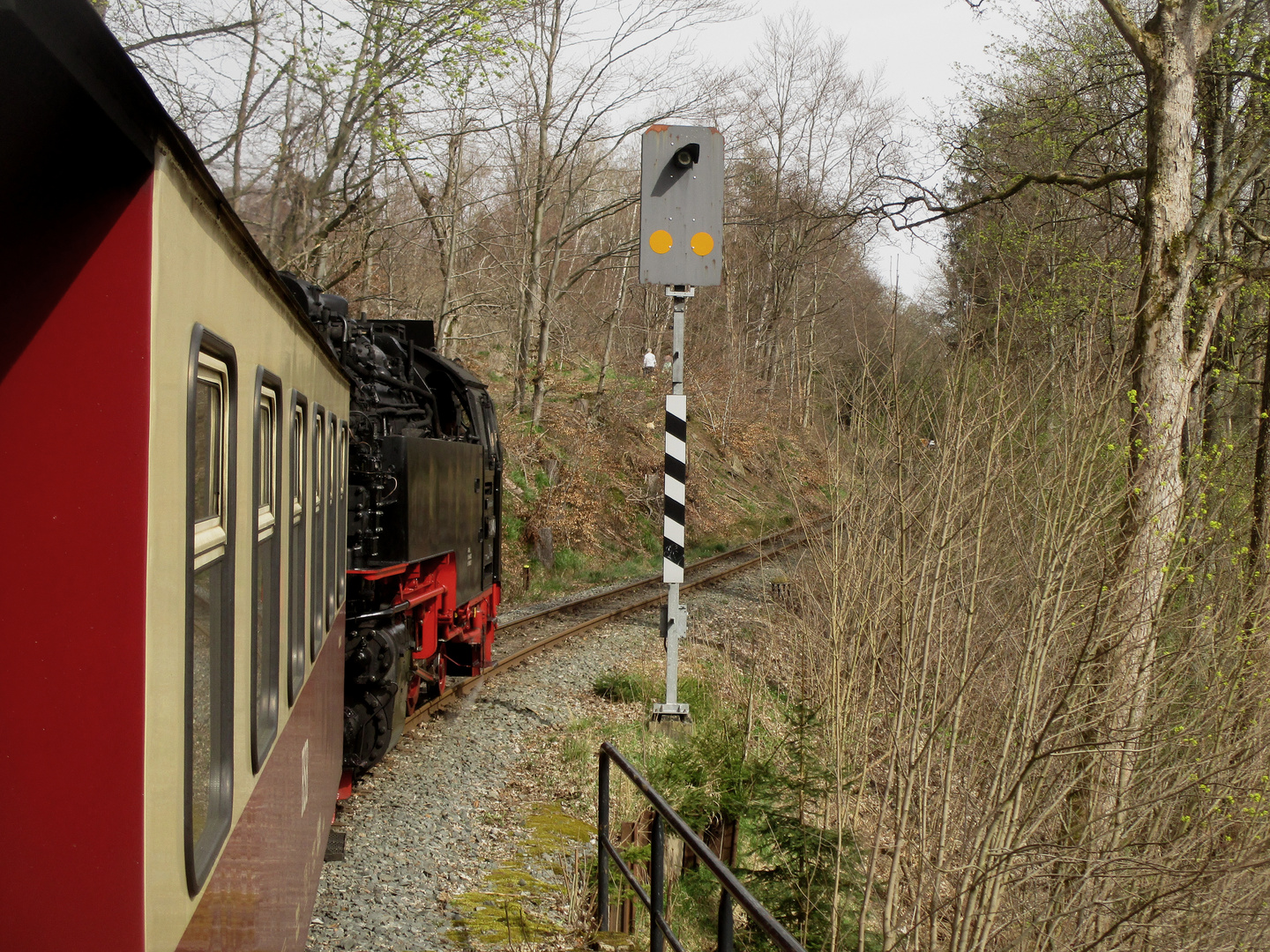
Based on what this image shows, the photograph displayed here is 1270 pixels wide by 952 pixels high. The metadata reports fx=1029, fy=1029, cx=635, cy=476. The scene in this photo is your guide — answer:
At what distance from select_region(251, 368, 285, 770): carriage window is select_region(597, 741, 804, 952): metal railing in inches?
50.6

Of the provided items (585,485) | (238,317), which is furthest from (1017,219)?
(238,317)

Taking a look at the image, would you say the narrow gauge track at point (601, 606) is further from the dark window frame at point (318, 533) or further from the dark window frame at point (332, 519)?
the dark window frame at point (318, 533)

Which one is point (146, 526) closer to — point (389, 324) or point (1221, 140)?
point (389, 324)

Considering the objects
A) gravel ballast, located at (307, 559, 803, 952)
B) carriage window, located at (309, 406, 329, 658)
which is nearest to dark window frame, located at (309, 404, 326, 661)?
carriage window, located at (309, 406, 329, 658)

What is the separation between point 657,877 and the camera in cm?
394

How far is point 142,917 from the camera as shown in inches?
57.1

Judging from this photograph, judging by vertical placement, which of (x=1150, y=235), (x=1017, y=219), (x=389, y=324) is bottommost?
(x=389, y=324)

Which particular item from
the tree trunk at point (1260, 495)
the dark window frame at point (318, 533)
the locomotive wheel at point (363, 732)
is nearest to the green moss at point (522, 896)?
the locomotive wheel at point (363, 732)

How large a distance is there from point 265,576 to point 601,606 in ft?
41.5

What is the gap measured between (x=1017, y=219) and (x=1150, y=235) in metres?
7.00

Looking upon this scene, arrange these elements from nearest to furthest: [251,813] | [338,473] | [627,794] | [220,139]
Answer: [251,813] < [338,473] < [627,794] < [220,139]

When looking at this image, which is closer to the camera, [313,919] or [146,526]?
[146,526]

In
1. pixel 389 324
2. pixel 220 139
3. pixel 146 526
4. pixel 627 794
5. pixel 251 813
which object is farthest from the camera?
pixel 220 139

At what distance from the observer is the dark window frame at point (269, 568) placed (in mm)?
2318
